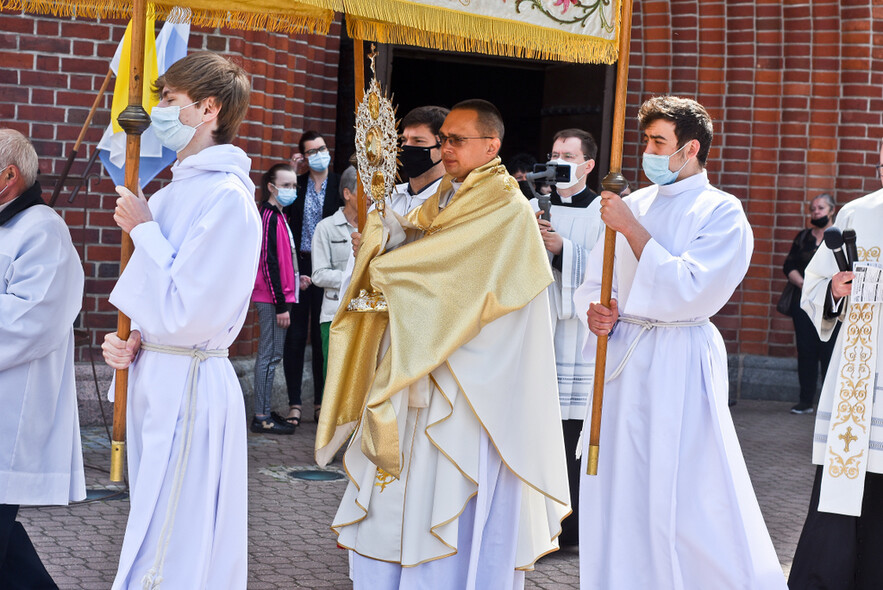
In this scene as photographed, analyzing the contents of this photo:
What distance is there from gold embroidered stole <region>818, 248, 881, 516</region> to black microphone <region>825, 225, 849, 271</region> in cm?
22

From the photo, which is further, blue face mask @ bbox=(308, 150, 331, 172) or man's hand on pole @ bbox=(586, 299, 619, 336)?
blue face mask @ bbox=(308, 150, 331, 172)

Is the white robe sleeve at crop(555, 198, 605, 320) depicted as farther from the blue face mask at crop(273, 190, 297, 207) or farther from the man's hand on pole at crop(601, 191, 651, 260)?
the blue face mask at crop(273, 190, 297, 207)

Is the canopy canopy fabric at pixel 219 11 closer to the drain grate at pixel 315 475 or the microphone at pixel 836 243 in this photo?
the microphone at pixel 836 243

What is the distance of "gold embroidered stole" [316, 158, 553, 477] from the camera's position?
4.02 meters

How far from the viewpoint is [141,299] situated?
3.51 metres

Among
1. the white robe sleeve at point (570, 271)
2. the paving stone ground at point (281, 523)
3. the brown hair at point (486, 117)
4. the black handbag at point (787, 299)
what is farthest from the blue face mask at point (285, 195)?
the black handbag at point (787, 299)

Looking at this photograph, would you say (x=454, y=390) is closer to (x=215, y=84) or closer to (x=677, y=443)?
(x=677, y=443)

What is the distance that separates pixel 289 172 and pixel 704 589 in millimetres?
4790

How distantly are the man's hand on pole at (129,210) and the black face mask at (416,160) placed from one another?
5.60ft

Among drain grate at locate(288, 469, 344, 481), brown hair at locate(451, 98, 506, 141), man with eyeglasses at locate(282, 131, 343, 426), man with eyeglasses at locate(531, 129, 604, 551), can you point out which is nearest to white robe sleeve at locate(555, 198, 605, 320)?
man with eyeglasses at locate(531, 129, 604, 551)

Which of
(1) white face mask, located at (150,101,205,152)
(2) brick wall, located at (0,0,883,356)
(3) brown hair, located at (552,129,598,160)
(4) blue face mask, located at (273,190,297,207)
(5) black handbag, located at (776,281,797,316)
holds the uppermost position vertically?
(2) brick wall, located at (0,0,883,356)

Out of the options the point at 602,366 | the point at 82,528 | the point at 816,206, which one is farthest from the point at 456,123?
the point at 816,206

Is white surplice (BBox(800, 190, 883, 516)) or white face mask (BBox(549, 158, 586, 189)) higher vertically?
white face mask (BBox(549, 158, 586, 189))

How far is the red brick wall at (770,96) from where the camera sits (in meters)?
10.8
